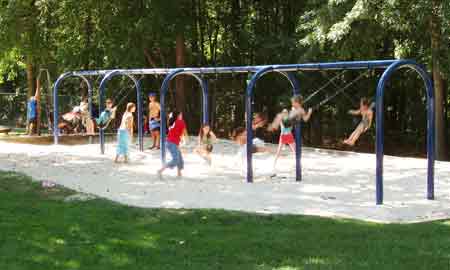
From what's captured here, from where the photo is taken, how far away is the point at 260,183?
39.6 feet

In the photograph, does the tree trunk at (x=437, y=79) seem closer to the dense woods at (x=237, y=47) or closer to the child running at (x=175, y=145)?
the dense woods at (x=237, y=47)

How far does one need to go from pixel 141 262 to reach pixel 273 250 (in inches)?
50.9

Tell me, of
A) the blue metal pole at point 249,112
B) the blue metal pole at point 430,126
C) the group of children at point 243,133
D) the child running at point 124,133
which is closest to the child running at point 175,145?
the group of children at point 243,133

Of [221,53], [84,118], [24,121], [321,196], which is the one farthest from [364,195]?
[24,121]

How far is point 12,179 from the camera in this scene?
12078 mm

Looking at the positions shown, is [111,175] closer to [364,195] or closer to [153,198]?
[153,198]

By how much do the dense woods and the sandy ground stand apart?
3.19 metres

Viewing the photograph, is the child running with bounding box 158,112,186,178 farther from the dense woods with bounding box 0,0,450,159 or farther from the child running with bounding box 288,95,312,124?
the dense woods with bounding box 0,0,450,159

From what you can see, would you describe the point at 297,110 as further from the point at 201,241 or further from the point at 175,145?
the point at 201,241

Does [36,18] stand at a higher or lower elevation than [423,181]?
higher

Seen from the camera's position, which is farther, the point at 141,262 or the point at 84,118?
the point at 84,118

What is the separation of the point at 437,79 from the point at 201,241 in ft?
38.0

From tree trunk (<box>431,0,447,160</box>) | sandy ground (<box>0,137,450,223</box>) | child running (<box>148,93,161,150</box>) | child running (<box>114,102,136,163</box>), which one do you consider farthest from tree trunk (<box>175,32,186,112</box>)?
tree trunk (<box>431,0,447,160</box>)

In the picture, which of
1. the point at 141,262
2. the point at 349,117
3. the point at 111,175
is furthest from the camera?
the point at 349,117
